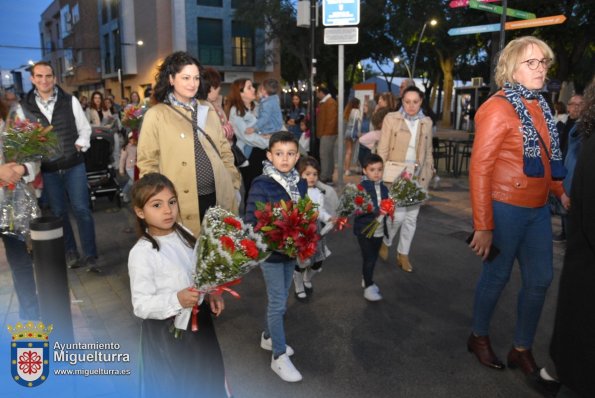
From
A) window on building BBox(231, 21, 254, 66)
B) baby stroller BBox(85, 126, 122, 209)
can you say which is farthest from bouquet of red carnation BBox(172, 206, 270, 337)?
window on building BBox(231, 21, 254, 66)

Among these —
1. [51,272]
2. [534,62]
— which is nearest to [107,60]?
[51,272]

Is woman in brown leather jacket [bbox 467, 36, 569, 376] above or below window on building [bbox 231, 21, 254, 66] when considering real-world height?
below

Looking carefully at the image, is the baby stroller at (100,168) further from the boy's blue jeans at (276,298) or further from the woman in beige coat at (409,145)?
the boy's blue jeans at (276,298)

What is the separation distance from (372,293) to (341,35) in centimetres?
530

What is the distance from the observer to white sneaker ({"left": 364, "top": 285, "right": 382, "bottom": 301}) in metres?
4.73

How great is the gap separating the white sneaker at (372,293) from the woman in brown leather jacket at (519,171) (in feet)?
5.31

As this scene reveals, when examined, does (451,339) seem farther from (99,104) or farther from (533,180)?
(99,104)

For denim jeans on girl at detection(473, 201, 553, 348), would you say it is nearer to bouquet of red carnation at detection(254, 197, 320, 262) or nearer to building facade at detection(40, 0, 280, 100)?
bouquet of red carnation at detection(254, 197, 320, 262)

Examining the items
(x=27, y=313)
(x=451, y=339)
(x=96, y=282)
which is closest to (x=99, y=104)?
(x=96, y=282)

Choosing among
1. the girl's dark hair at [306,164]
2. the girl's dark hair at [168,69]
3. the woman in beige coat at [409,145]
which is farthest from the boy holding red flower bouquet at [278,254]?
the woman in beige coat at [409,145]

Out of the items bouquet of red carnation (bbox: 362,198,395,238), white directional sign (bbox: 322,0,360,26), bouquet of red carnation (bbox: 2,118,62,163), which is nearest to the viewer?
bouquet of red carnation (bbox: 2,118,62,163)

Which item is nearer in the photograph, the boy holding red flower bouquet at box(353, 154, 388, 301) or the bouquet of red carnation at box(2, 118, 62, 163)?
the bouquet of red carnation at box(2, 118, 62, 163)

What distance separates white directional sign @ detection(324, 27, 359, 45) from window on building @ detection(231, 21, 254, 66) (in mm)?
20692

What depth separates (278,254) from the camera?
3340 mm
